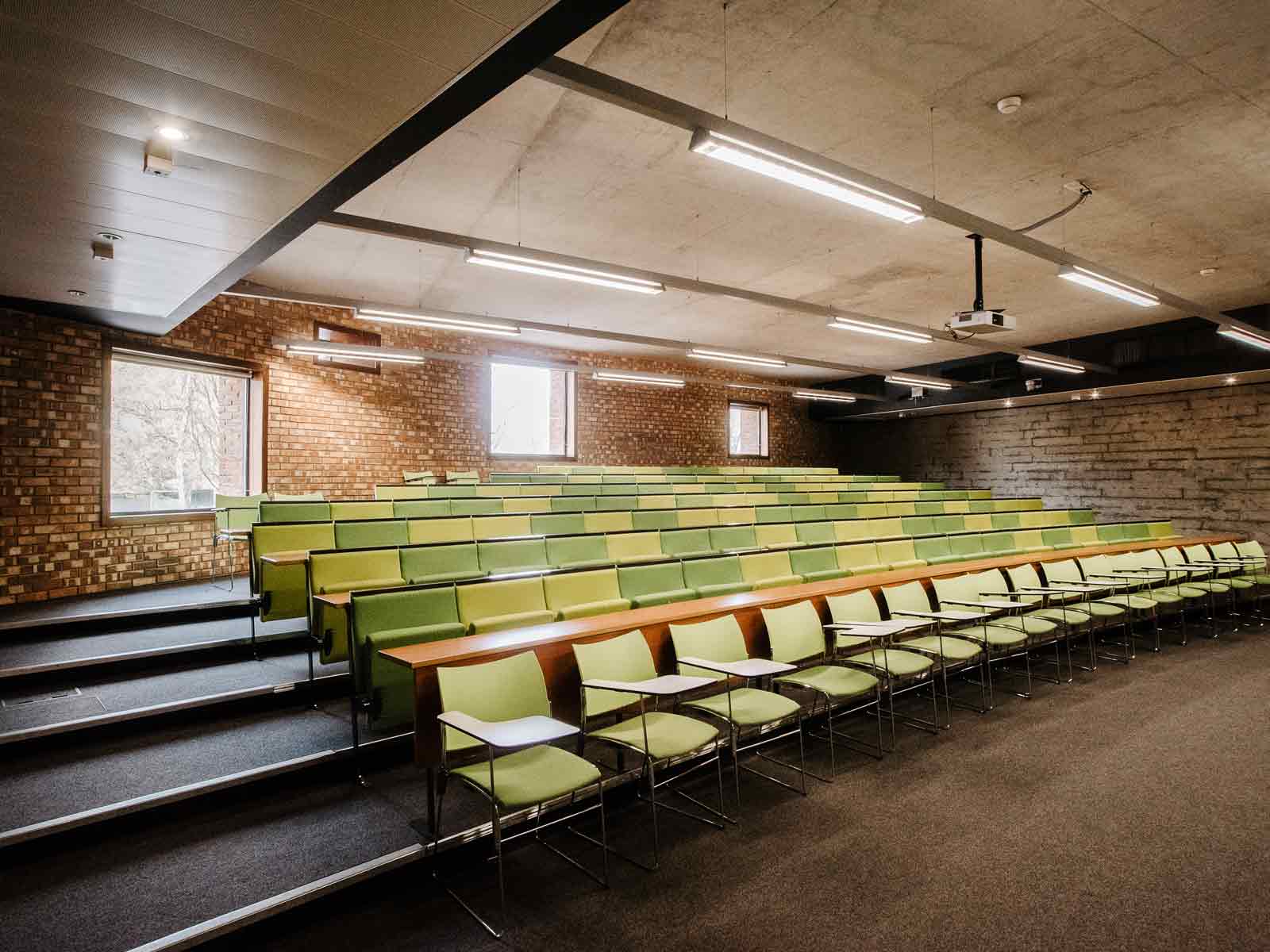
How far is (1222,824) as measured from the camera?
3.11m

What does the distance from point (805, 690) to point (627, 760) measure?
1.82m

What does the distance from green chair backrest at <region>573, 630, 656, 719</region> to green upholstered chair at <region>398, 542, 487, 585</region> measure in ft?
4.92

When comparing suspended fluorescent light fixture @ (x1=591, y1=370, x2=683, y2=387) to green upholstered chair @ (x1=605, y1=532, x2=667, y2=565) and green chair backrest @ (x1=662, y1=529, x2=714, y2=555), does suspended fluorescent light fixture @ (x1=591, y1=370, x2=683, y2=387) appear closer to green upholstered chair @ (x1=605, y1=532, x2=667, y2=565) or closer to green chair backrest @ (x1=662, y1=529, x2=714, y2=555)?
green chair backrest @ (x1=662, y1=529, x2=714, y2=555)

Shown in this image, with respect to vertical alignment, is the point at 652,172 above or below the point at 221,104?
above

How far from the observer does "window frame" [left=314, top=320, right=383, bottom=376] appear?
9000 millimetres

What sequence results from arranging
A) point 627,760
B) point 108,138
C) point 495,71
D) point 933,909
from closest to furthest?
point 933,909
point 495,71
point 108,138
point 627,760

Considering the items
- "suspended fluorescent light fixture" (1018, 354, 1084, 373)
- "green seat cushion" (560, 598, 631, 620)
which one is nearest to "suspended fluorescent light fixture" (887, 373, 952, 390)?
"suspended fluorescent light fixture" (1018, 354, 1084, 373)

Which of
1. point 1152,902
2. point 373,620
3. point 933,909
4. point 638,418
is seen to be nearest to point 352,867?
point 373,620

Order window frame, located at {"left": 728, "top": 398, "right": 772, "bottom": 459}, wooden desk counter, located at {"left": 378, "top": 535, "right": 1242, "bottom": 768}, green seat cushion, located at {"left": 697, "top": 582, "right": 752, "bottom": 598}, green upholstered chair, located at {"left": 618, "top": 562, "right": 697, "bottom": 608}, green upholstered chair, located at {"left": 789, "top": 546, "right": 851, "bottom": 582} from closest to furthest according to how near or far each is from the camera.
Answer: wooden desk counter, located at {"left": 378, "top": 535, "right": 1242, "bottom": 768}, green upholstered chair, located at {"left": 618, "top": 562, "right": 697, "bottom": 608}, green seat cushion, located at {"left": 697, "top": 582, "right": 752, "bottom": 598}, green upholstered chair, located at {"left": 789, "top": 546, "right": 851, "bottom": 582}, window frame, located at {"left": 728, "top": 398, "right": 772, "bottom": 459}

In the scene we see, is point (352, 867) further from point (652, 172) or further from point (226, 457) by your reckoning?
point (226, 457)

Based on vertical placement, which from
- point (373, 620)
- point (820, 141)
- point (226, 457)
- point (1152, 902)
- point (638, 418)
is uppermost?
point (820, 141)

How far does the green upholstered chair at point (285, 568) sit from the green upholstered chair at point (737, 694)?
8.30 feet

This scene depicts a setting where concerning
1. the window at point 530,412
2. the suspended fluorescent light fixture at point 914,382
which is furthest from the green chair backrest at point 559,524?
the suspended fluorescent light fixture at point 914,382

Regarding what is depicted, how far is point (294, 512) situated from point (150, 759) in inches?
110
